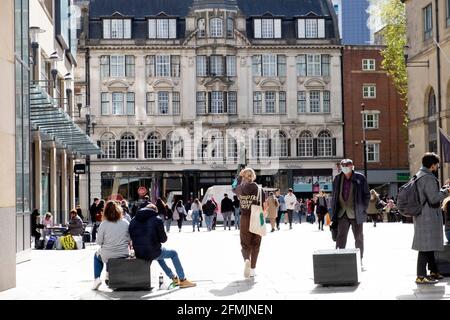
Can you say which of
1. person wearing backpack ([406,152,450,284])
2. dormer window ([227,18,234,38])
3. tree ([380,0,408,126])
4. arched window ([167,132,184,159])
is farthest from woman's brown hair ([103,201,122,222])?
dormer window ([227,18,234,38])

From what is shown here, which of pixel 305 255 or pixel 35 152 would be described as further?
pixel 35 152

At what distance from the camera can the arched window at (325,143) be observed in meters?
75.5

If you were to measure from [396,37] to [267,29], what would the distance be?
13890 millimetres

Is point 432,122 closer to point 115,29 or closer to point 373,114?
point 373,114

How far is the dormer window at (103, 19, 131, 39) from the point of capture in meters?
74.6

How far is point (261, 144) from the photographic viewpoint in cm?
7475

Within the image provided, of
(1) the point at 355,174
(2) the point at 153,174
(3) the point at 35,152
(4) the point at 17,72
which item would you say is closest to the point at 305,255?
(1) the point at 355,174

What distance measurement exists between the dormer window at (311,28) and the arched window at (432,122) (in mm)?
29807

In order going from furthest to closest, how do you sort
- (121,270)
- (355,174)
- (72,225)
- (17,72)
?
(72,225)
(17,72)
(355,174)
(121,270)

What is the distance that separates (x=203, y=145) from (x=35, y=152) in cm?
4054

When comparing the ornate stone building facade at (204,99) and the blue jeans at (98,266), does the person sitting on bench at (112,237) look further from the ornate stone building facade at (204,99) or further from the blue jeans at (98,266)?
the ornate stone building facade at (204,99)

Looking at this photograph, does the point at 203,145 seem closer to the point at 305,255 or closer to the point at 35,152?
the point at 35,152

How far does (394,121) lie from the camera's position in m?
75.8

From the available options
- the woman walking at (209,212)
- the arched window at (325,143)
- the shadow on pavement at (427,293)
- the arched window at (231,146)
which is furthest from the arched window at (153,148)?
the shadow on pavement at (427,293)
